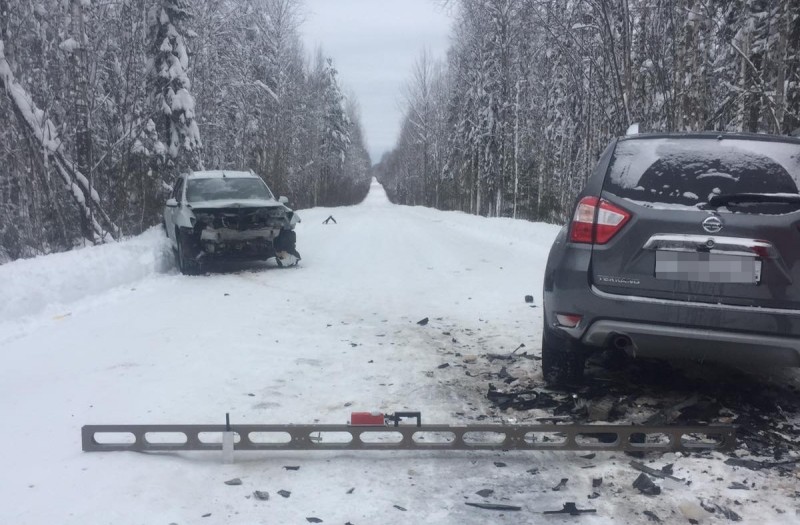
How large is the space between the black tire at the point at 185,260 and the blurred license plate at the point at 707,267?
840 centimetres

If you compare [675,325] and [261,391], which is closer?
[675,325]

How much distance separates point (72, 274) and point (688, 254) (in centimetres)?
762

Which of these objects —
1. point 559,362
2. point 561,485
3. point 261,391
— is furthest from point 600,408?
point 261,391

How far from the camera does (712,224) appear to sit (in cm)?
332

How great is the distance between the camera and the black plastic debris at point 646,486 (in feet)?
9.25

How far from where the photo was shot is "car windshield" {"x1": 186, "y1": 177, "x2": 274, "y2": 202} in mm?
11091

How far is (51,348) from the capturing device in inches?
215

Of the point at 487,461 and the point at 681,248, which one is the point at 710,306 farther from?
the point at 487,461

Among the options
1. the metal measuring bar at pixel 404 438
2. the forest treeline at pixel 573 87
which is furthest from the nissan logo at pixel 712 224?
the forest treeline at pixel 573 87

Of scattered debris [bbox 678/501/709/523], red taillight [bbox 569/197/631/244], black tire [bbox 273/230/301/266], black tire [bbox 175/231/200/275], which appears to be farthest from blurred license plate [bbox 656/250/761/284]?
black tire [bbox 175/231/200/275]

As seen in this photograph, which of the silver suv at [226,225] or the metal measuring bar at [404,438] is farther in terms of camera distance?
the silver suv at [226,225]

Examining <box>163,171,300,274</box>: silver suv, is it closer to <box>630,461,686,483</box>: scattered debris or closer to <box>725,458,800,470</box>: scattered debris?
<box>630,461,686,483</box>: scattered debris

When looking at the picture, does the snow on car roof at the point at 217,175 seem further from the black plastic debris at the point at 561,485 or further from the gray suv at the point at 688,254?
the black plastic debris at the point at 561,485

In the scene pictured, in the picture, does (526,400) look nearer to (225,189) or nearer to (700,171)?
(700,171)
